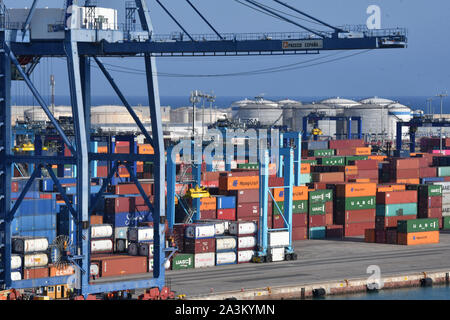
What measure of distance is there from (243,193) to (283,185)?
104 inches

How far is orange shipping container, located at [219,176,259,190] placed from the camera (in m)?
51.1

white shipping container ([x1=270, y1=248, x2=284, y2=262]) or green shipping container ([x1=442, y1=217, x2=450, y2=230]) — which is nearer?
white shipping container ([x1=270, y1=248, x2=284, y2=262])

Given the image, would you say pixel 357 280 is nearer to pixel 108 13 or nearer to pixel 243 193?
pixel 243 193

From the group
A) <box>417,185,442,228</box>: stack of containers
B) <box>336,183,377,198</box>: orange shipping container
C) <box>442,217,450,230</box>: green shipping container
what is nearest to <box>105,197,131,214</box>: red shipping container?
<box>336,183,377,198</box>: orange shipping container

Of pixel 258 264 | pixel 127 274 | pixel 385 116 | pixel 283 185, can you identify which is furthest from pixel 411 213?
pixel 385 116

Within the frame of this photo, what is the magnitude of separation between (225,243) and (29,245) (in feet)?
33.2

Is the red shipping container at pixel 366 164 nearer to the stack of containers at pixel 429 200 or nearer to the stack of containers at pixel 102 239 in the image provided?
the stack of containers at pixel 429 200

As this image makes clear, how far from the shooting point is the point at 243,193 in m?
50.9

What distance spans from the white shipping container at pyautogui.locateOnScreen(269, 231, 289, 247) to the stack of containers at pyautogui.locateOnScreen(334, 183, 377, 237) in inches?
345

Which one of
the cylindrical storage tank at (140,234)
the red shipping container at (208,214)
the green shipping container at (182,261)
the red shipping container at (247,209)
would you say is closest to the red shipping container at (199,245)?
the green shipping container at (182,261)

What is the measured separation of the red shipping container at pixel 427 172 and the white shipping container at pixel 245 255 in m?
24.9

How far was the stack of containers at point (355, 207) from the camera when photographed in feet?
186

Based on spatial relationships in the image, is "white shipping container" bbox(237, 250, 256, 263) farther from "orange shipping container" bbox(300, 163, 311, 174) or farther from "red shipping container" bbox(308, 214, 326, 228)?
"orange shipping container" bbox(300, 163, 311, 174)

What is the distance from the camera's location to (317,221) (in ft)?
184
